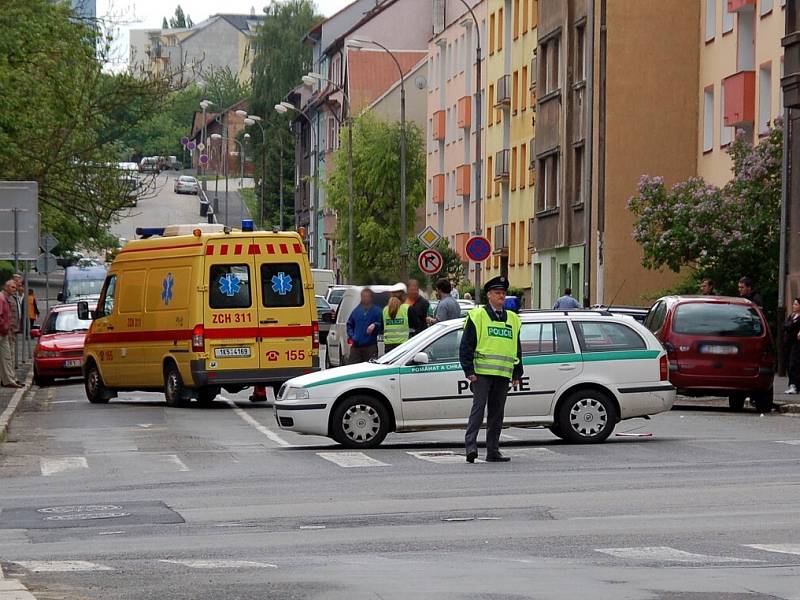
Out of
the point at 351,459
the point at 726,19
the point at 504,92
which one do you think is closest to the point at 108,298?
the point at 351,459

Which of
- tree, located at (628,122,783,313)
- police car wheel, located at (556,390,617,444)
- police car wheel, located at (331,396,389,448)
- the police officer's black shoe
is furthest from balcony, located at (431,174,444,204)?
the police officer's black shoe

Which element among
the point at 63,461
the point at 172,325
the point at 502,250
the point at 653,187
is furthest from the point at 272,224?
the point at 63,461

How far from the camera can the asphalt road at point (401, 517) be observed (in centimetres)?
1020

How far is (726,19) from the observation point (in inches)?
2056

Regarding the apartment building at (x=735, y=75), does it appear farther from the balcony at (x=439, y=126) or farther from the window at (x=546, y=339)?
the balcony at (x=439, y=126)

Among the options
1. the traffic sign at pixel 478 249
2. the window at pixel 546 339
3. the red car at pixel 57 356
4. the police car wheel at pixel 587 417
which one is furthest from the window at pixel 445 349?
the traffic sign at pixel 478 249

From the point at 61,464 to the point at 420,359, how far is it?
157 inches

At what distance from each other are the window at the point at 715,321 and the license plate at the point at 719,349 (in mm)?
184

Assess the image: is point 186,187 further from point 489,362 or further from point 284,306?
point 489,362

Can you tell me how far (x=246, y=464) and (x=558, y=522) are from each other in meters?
6.33

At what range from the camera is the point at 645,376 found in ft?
70.9

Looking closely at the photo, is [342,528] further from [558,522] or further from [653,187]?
[653,187]

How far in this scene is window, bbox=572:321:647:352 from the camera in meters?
21.6

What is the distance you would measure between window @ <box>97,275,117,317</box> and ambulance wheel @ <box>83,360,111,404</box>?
0.89 metres
